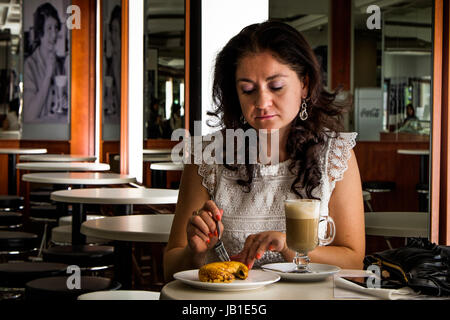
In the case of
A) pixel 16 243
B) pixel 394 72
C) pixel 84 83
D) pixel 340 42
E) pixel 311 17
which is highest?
pixel 311 17

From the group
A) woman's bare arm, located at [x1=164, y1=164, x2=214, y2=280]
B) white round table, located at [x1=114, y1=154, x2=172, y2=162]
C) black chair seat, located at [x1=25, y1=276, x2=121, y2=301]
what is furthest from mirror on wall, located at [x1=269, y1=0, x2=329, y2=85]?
woman's bare arm, located at [x1=164, y1=164, x2=214, y2=280]

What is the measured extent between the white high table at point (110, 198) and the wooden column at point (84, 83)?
5558mm

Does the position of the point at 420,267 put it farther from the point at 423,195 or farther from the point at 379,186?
the point at 379,186

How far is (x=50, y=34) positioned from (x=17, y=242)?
5.96 metres

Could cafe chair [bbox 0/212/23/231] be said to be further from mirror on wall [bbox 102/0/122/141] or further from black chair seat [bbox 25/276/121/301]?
black chair seat [bbox 25/276/121/301]

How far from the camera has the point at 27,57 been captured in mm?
9773

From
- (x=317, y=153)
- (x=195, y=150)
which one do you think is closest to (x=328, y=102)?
(x=317, y=153)

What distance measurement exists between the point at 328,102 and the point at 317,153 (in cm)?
21

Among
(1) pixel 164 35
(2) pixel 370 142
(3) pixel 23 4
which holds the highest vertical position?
(3) pixel 23 4

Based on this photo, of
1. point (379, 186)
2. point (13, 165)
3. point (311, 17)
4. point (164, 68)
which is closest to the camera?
point (379, 186)

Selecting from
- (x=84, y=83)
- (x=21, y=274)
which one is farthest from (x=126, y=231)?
(x=84, y=83)

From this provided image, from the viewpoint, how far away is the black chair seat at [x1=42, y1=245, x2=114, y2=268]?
3.66 meters

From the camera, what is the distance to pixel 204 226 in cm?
170
